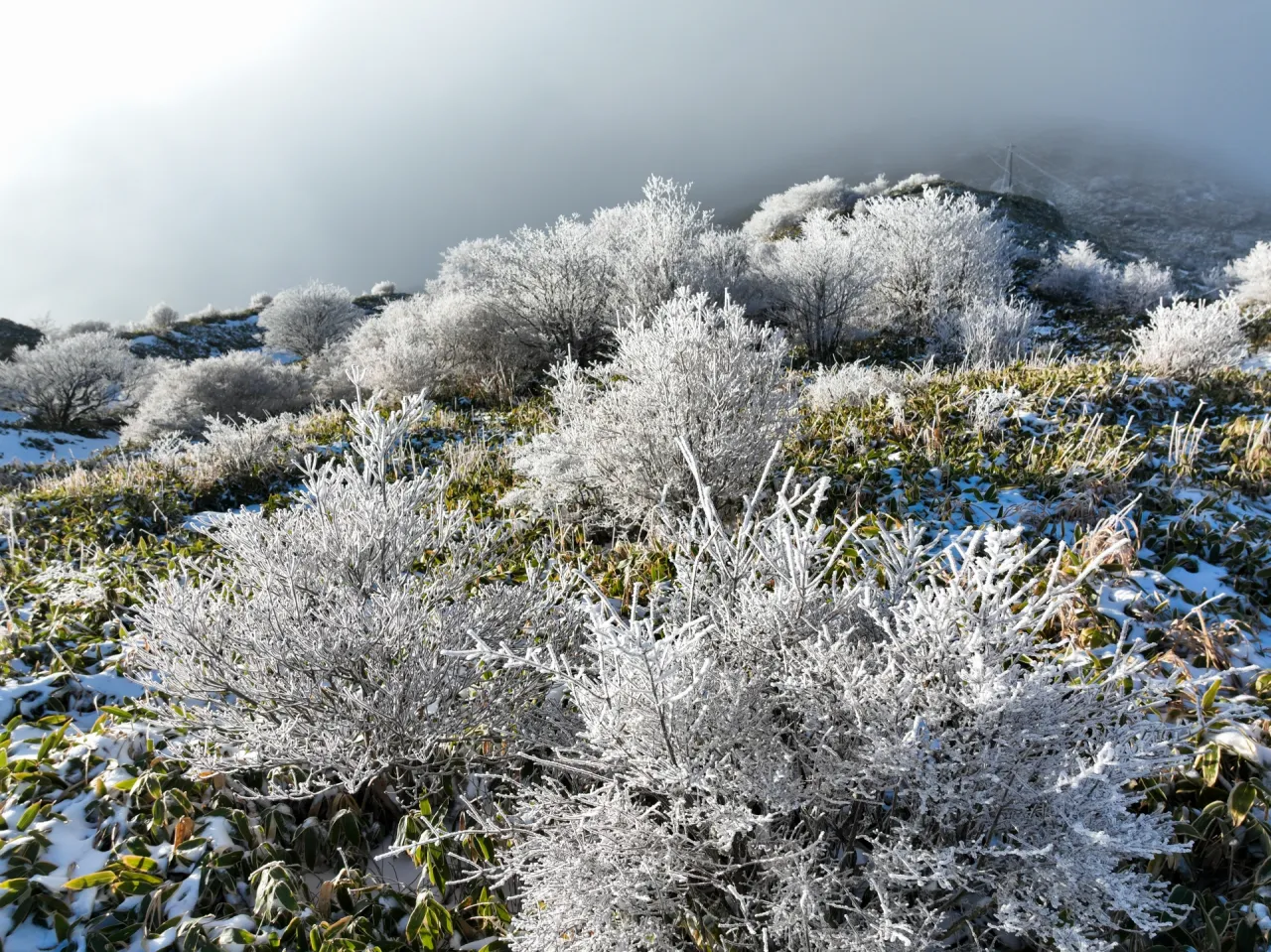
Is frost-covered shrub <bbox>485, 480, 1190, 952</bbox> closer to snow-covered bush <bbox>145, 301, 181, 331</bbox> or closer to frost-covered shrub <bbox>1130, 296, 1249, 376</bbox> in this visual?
frost-covered shrub <bbox>1130, 296, 1249, 376</bbox>

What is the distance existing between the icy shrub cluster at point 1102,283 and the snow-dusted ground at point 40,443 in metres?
25.6

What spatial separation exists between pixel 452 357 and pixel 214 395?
5.38 m

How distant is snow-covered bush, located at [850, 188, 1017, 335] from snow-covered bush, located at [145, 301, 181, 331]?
1338 inches

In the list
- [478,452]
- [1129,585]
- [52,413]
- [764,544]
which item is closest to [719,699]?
[764,544]

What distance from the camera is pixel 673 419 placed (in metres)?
3.72

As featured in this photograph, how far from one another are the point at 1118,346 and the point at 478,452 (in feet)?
46.3

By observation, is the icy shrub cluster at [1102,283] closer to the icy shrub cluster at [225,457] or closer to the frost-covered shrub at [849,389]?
the frost-covered shrub at [849,389]

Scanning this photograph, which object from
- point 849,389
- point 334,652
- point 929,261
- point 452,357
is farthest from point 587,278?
point 334,652

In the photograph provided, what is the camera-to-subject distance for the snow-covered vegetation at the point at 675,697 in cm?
139

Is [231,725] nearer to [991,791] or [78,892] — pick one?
[78,892]

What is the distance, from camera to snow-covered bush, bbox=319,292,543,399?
10.6 metres

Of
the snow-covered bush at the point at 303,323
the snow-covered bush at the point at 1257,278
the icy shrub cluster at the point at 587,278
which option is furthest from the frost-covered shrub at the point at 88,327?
the snow-covered bush at the point at 1257,278

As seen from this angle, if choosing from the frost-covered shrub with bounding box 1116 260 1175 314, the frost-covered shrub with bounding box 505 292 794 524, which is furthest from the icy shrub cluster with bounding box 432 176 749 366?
the frost-covered shrub with bounding box 1116 260 1175 314

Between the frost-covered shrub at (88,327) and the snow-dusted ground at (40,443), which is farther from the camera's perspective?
the frost-covered shrub at (88,327)
